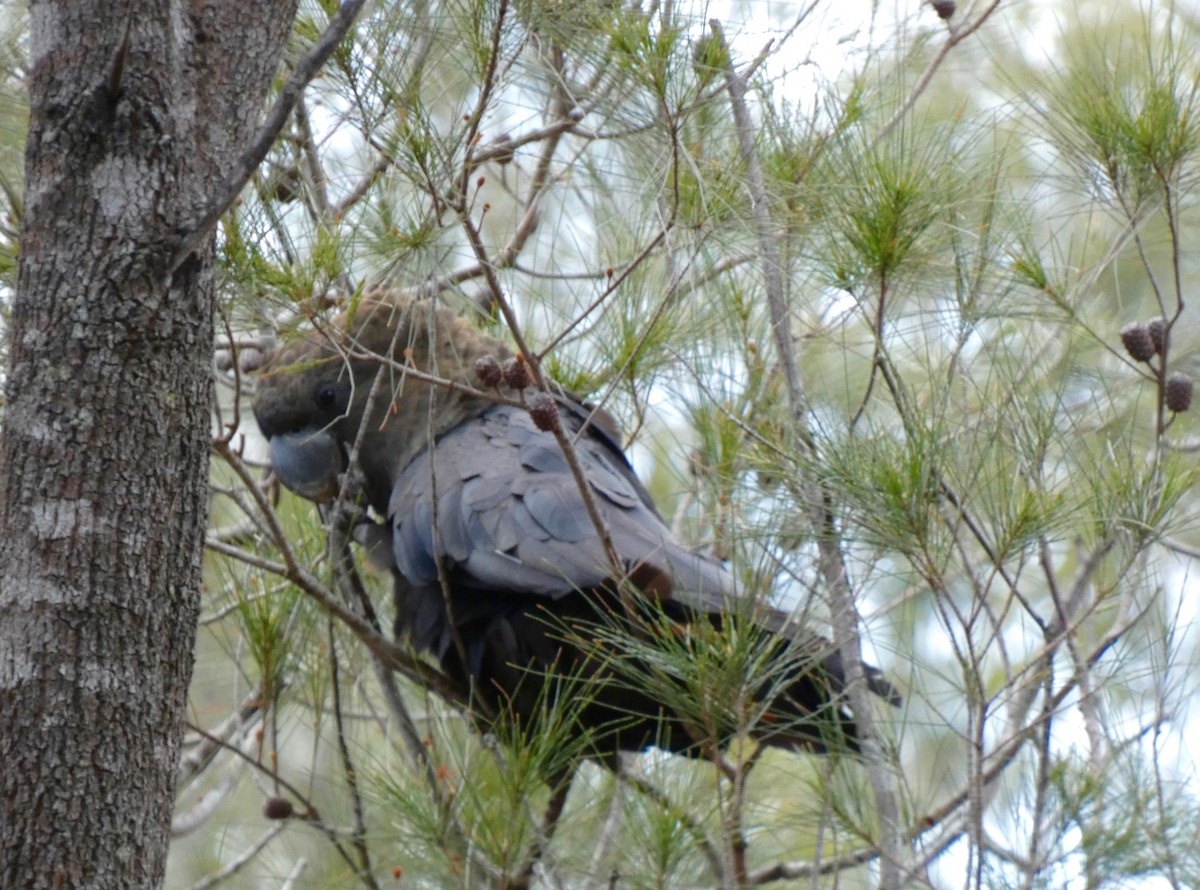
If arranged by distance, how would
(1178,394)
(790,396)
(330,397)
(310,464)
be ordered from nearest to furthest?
(1178,394), (790,396), (310,464), (330,397)

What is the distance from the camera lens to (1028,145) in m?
2.01

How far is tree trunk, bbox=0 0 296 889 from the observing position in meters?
1.15

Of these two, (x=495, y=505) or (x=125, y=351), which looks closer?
(x=125, y=351)

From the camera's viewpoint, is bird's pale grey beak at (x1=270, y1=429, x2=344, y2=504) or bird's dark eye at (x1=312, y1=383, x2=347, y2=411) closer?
bird's pale grey beak at (x1=270, y1=429, x2=344, y2=504)

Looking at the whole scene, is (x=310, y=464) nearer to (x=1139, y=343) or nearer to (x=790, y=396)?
(x=790, y=396)

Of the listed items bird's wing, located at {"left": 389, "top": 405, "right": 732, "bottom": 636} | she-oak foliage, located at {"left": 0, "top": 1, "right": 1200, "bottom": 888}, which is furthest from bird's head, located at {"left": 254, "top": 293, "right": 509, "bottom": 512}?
she-oak foliage, located at {"left": 0, "top": 1, "right": 1200, "bottom": 888}

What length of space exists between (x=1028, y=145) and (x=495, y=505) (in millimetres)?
1035

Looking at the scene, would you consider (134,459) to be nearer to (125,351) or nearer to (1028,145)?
(125,351)

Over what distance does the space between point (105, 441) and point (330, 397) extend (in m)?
1.55

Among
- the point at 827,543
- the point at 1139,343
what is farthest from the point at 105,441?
the point at 1139,343

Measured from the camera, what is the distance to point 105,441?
3.94ft

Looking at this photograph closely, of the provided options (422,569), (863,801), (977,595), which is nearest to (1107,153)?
(977,595)

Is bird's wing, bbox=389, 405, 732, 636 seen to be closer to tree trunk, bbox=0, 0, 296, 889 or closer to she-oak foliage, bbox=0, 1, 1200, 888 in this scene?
she-oak foliage, bbox=0, 1, 1200, 888

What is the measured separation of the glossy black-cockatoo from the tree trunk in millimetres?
328
